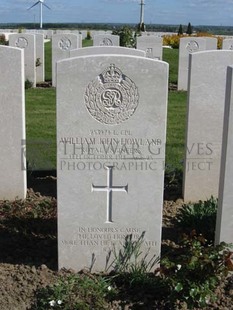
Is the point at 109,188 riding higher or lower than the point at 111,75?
lower

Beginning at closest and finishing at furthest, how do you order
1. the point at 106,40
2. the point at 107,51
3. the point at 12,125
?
the point at 12,125, the point at 107,51, the point at 106,40

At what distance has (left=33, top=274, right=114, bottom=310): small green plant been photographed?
367 cm

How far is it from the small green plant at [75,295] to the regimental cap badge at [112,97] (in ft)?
3.95

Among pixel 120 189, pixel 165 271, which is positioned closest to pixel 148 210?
pixel 120 189

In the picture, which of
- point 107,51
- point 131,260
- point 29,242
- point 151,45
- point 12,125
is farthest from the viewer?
point 151,45

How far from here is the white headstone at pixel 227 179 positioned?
394cm

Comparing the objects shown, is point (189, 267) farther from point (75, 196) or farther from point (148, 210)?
point (75, 196)

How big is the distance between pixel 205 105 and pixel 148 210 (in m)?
2.08

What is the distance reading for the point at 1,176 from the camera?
6016 mm

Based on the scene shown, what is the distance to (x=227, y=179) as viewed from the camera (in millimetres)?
4051

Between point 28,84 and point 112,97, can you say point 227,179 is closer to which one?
point 112,97

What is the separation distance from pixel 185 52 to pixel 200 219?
1105 cm

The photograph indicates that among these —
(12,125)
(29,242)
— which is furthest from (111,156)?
(12,125)

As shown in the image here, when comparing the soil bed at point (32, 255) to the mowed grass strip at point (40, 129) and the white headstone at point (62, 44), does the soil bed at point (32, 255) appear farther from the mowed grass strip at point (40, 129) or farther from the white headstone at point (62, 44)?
the white headstone at point (62, 44)
